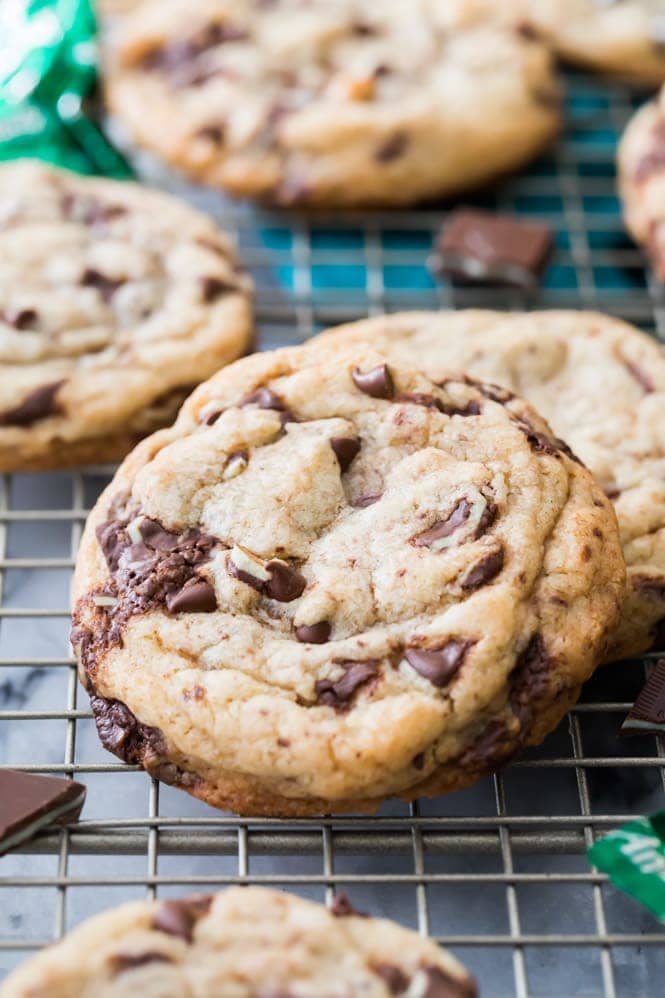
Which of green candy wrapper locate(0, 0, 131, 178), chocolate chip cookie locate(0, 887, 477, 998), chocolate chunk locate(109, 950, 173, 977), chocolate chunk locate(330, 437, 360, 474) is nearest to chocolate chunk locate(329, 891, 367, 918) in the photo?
chocolate chip cookie locate(0, 887, 477, 998)

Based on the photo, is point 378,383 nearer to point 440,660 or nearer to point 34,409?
point 440,660

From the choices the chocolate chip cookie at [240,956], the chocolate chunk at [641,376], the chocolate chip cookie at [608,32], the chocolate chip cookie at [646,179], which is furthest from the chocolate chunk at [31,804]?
the chocolate chip cookie at [608,32]

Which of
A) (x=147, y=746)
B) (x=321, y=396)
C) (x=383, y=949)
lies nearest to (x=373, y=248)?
(x=321, y=396)

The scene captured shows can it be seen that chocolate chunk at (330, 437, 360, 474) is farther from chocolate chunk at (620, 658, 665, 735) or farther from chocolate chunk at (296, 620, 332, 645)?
chocolate chunk at (620, 658, 665, 735)

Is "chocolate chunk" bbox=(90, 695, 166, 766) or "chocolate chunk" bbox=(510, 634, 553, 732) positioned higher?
"chocolate chunk" bbox=(90, 695, 166, 766)

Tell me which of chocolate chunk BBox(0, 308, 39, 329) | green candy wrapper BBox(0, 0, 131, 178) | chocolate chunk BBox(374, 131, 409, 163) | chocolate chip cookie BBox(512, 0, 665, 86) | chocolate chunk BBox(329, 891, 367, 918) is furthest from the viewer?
chocolate chip cookie BBox(512, 0, 665, 86)

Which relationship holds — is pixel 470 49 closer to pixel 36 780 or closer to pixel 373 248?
pixel 373 248
